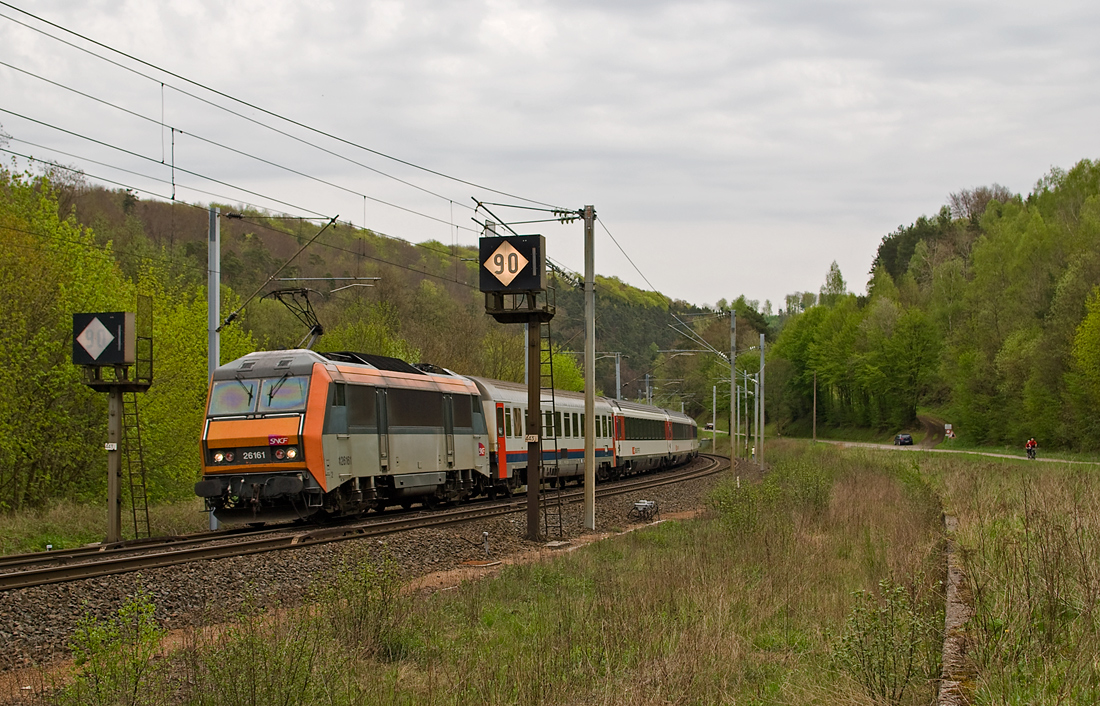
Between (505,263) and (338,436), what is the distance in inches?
173

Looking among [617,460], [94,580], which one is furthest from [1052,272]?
[94,580]

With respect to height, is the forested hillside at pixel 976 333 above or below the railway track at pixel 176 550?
above

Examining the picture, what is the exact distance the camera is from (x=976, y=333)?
6788cm

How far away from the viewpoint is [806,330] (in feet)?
380

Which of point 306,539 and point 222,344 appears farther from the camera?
point 222,344

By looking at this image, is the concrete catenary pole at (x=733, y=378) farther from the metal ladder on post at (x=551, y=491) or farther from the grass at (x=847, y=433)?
the grass at (x=847, y=433)

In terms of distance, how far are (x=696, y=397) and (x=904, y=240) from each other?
37.8m

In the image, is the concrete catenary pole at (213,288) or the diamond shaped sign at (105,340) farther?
the concrete catenary pole at (213,288)

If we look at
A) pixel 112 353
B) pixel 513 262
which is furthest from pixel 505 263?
pixel 112 353

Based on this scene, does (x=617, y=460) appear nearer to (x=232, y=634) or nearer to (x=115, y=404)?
(x=115, y=404)

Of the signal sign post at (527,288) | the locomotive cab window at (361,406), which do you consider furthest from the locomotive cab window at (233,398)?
the signal sign post at (527,288)

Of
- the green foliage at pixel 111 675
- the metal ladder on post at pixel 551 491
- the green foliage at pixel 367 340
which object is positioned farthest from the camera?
the green foliage at pixel 367 340

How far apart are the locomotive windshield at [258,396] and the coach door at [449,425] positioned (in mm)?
5376

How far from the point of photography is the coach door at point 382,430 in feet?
63.8
